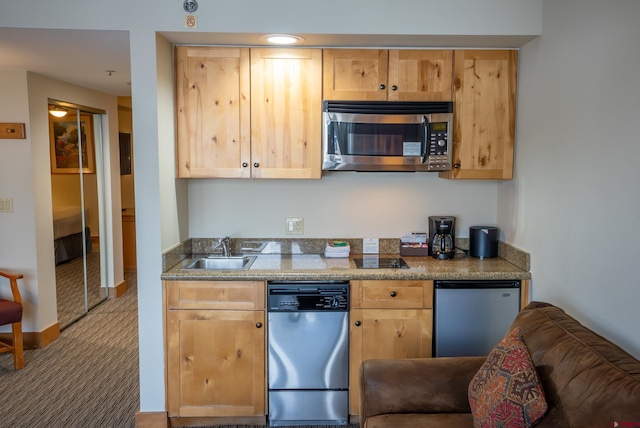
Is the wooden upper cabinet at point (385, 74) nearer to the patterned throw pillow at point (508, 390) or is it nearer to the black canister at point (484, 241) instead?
the black canister at point (484, 241)

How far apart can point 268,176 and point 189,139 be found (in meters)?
0.52

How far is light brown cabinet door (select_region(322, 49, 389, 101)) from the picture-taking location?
2.87 m

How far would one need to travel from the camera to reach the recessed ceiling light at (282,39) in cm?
269

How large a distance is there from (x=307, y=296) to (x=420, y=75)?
146 centimetres

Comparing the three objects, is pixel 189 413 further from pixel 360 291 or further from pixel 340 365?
pixel 360 291

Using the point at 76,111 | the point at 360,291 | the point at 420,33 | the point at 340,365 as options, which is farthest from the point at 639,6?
the point at 76,111

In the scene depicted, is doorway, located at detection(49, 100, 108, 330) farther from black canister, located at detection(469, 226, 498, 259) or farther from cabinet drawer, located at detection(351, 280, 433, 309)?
black canister, located at detection(469, 226, 498, 259)

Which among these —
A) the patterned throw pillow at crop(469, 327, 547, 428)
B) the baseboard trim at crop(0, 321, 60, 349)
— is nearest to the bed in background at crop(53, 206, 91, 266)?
the baseboard trim at crop(0, 321, 60, 349)

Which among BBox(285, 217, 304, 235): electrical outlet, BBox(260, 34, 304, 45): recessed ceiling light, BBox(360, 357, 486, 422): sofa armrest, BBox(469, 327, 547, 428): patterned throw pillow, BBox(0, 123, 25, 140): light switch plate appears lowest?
BBox(360, 357, 486, 422): sofa armrest

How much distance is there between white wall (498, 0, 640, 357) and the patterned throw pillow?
19.0 inches

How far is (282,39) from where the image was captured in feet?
9.00

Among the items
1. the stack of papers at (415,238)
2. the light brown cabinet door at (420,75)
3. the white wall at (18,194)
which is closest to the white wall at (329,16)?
the light brown cabinet door at (420,75)

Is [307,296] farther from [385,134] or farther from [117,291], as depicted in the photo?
[117,291]

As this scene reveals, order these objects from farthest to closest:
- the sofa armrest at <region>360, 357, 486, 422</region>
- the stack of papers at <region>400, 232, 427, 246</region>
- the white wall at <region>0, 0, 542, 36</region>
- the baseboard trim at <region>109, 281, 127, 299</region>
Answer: the baseboard trim at <region>109, 281, 127, 299</region>, the stack of papers at <region>400, 232, 427, 246</region>, the white wall at <region>0, 0, 542, 36</region>, the sofa armrest at <region>360, 357, 486, 422</region>
